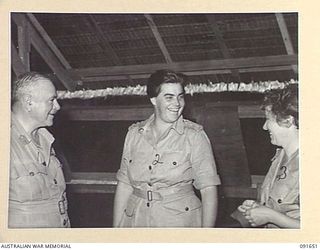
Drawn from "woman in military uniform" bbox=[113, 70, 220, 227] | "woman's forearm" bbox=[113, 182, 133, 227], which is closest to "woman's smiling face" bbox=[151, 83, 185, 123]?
"woman in military uniform" bbox=[113, 70, 220, 227]

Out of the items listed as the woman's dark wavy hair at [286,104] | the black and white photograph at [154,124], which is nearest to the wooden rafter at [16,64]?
the black and white photograph at [154,124]

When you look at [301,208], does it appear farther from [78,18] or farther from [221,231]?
[78,18]

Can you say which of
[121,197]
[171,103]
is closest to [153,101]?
[171,103]

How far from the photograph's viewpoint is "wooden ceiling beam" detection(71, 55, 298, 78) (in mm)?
700

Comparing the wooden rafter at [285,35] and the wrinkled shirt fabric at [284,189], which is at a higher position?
the wooden rafter at [285,35]

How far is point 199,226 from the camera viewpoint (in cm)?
69

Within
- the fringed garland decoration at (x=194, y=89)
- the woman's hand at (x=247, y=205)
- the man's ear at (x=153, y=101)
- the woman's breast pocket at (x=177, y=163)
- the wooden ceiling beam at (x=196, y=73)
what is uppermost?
the wooden ceiling beam at (x=196, y=73)

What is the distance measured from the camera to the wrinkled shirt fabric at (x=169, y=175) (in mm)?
691

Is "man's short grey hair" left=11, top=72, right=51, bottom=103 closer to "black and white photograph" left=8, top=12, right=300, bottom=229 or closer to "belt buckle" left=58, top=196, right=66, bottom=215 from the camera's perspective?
"black and white photograph" left=8, top=12, right=300, bottom=229

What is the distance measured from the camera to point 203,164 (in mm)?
697

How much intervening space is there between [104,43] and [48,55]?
7 cm

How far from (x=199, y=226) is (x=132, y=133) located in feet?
0.49

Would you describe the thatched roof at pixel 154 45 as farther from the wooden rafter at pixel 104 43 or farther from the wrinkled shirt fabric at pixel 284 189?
the wrinkled shirt fabric at pixel 284 189

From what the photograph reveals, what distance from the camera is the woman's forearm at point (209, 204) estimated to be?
2.27 ft
